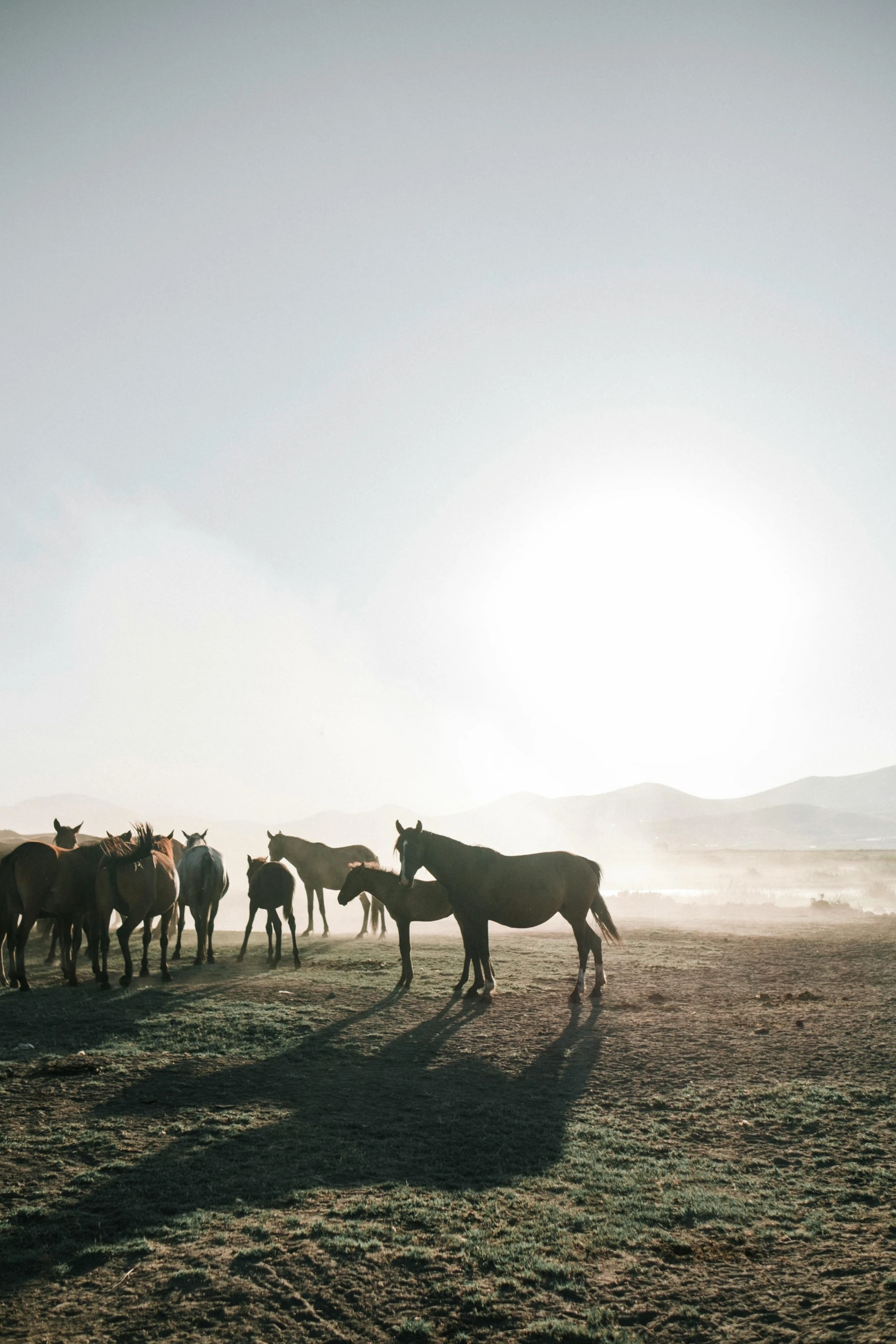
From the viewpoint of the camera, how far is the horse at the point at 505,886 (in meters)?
11.9

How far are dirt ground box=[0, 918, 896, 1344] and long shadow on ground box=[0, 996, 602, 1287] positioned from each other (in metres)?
0.03

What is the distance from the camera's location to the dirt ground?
383 cm

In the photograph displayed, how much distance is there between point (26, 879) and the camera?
37.9 feet

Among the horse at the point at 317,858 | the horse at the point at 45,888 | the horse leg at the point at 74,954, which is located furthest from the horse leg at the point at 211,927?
the horse at the point at 317,858

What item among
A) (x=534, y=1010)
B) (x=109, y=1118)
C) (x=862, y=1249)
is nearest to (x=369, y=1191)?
(x=109, y=1118)

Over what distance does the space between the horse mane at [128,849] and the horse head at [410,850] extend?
4.15 meters

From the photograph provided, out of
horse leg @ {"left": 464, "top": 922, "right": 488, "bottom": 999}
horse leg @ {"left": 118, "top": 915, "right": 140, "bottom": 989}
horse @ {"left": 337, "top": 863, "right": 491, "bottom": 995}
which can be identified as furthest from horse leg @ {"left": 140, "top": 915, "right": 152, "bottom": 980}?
horse leg @ {"left": 464, "top": 922, "right": 488, "bottom": 999}

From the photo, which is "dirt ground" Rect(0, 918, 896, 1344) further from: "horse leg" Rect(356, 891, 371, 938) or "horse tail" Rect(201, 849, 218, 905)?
"horse leg" Rect(356, 891, 371, 938)

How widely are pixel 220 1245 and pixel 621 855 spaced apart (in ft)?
364

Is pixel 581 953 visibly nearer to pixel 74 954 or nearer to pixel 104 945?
pixel 104 945

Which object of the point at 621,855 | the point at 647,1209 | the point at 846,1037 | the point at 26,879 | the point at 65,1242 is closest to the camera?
the point at 65,1242

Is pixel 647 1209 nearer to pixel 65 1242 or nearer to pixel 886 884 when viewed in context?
pixel 65 1242

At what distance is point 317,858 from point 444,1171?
14728 millimetres

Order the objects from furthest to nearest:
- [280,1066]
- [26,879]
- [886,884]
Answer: [886,884] → [26,879] → [280,1066]
